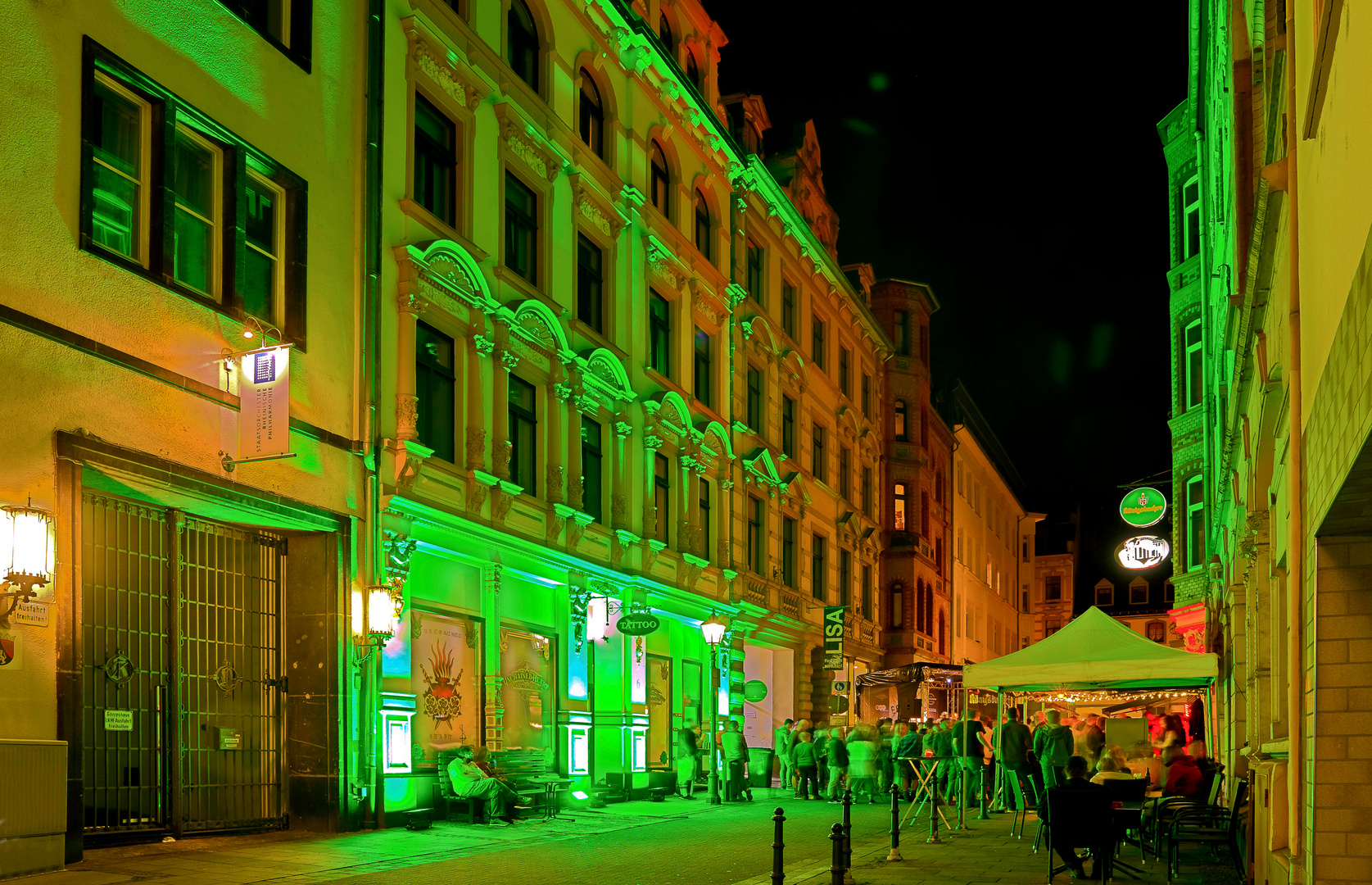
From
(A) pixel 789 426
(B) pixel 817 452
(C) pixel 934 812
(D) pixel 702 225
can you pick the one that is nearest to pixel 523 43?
(D) pixel 702 225

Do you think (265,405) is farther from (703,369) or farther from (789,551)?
(789,551)

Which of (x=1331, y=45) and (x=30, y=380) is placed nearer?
(x=1331, y=45)

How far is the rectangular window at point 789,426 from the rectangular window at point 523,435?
1500cm

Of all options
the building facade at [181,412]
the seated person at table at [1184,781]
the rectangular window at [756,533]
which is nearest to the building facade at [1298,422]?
the seated person at table at [1184,781]

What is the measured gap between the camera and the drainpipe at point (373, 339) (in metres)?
17.9

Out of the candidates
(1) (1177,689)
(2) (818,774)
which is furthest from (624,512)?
(1) (1177,689)

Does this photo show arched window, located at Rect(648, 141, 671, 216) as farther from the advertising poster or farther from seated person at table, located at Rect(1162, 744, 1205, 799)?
seated person at table, located at Rect(1162, 744, 1205, 799)

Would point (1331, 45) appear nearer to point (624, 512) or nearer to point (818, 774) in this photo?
point (624, 512)

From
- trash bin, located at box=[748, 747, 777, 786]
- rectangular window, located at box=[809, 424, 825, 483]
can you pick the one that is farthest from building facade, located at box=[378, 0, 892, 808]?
trash bin, located at box=[748, 747, 777, 786]

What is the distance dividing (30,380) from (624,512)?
49.4ft

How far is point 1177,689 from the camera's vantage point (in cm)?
2323

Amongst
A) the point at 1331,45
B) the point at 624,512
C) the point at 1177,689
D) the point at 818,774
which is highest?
the point at 1331,45

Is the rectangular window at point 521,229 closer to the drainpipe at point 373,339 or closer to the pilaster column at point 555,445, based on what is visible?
the pilaster column at point 555,445

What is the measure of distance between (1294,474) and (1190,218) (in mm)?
27479
